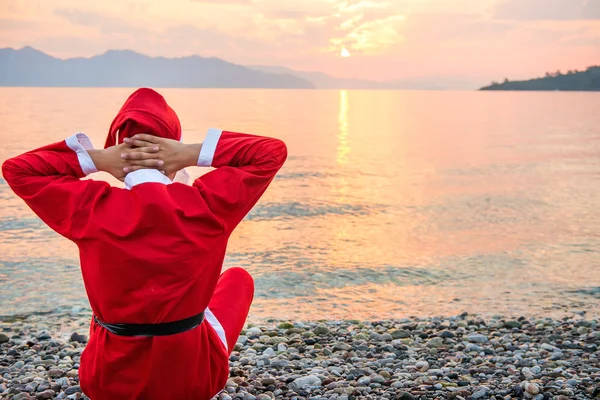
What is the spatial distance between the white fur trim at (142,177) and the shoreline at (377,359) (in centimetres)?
204

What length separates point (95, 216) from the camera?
2691mm

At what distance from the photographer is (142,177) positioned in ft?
9.12

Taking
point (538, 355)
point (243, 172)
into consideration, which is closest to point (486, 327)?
point (538, 355)

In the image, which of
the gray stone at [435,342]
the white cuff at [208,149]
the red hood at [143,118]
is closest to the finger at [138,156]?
the red hood at [143,118]

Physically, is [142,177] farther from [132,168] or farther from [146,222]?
[146,222]

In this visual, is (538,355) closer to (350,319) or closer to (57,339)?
(350,319)

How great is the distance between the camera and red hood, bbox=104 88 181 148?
2.83m

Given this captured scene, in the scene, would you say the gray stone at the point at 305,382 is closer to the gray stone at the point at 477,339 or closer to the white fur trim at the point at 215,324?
the white fur trim at the point at 215,324

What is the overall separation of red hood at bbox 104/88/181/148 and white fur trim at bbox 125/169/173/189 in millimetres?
177

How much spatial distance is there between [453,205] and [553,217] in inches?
96.2

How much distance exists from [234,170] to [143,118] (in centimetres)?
43

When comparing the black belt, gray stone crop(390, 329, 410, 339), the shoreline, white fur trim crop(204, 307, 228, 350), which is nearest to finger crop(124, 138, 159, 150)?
the black belt

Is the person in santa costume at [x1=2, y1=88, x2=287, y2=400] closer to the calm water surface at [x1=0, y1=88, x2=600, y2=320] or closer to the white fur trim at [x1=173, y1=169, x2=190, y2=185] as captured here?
the white fur trim at [x1=173, y1=169, x2=190, y2=185]

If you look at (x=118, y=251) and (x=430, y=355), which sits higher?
(x=118, y=251)
